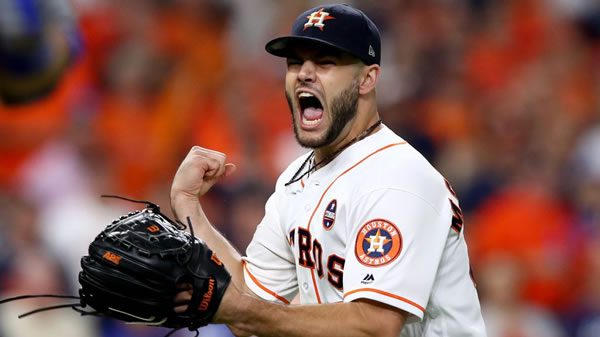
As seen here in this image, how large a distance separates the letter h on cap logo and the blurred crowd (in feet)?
8.37

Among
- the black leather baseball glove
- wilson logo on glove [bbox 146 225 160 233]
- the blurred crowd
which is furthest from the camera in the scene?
the blurred crowd

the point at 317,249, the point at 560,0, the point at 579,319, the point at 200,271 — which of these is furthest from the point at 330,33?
the point at 560,0

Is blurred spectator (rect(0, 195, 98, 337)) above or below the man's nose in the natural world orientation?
below

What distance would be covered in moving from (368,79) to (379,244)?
0.61 metres

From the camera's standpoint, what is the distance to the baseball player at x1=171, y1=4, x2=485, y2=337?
2.72m

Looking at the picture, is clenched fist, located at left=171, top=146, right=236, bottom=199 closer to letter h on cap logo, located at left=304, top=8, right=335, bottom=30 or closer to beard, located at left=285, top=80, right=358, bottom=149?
beard, located at left=285, top=80, right=358, bottom=149

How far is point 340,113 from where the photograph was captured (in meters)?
3.10

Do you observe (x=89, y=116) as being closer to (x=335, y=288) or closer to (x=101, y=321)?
(x=101, y=321)

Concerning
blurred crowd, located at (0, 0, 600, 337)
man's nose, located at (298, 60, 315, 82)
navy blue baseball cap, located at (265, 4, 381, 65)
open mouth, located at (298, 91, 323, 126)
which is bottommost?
blurred crowd, located at (0, 0, 600, 337)

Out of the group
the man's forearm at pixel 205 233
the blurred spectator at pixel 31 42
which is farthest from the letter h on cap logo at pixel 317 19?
the blurred spectator at pixel 31 42

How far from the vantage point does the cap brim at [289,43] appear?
3.00 meters

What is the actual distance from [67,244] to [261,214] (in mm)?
1071

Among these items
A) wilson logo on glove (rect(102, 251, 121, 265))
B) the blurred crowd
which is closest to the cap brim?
wilson logo on glove (rect(102, 251, 121, 265))

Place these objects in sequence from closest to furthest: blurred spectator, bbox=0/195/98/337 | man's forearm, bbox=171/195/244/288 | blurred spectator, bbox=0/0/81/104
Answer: man's forearm, bbox=171/195/244/288 → blurred spectator, bbox=0/0/81/104 → blurred spectator, bbox=0/195/98/337
